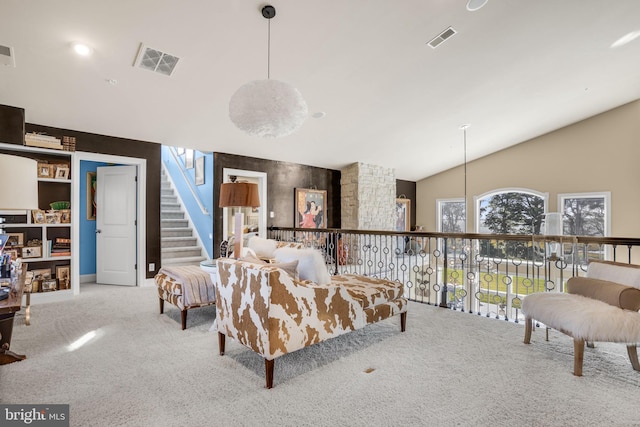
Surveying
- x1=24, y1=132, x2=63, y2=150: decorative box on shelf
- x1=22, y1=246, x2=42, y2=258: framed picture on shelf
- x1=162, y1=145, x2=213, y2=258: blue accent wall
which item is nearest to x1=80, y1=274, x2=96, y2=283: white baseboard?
x1=22, y1=246, x2=42, y2=258: framed picture on shelf

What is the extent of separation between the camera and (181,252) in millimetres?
6324

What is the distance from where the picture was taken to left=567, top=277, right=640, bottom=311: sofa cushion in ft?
7.07

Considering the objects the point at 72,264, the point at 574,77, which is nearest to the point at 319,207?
the point at 72,264

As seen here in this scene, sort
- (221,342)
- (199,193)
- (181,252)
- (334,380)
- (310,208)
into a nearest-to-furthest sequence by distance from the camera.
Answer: (334,380) → (221,342) → (181,252) → (199,193) → (310,208)

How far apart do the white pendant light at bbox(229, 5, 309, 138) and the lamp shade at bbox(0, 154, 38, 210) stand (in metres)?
1.42

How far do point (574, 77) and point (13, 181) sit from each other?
7.10 m

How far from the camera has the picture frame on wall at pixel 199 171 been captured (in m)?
6.27

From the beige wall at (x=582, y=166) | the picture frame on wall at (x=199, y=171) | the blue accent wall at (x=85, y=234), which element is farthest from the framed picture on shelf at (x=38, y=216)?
the beige wall at (x=582, y=166)

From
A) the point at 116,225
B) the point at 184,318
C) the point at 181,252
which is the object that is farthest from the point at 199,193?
the point at 184,318

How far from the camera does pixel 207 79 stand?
383cm

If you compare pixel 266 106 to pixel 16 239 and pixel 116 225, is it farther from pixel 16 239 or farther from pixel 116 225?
pixel 116 225

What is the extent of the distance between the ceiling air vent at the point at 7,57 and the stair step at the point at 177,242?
381 cm

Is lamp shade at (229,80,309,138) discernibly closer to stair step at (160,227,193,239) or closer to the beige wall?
stair step at (160,227,193,239)

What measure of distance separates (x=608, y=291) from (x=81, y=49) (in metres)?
5.07
